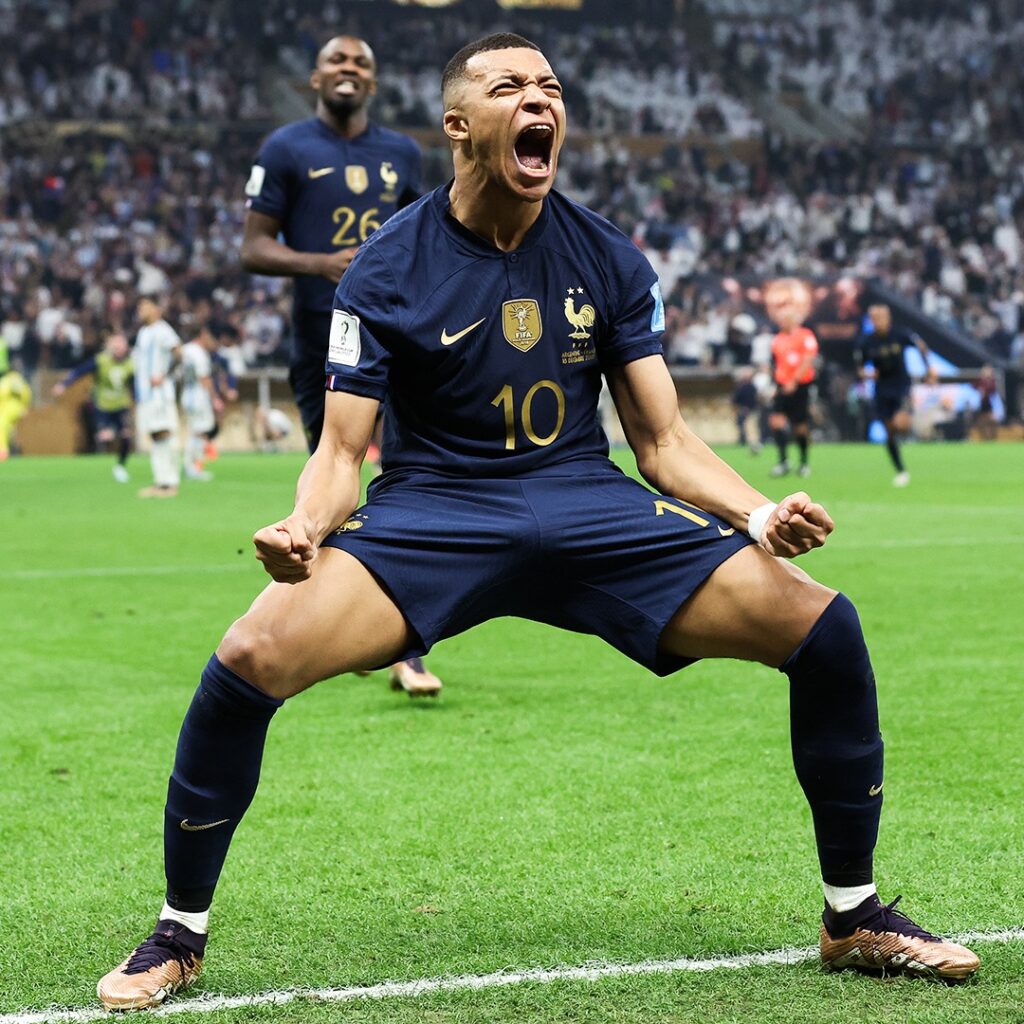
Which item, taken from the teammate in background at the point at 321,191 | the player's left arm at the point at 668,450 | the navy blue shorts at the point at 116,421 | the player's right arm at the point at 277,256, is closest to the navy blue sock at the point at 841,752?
the player's left arm at the point at 668,450

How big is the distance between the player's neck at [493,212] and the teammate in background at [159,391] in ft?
54.2

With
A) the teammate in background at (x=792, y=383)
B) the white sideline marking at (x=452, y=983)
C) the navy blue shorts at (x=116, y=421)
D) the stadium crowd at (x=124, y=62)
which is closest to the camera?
the white sideline marking at (x=452, y=983)

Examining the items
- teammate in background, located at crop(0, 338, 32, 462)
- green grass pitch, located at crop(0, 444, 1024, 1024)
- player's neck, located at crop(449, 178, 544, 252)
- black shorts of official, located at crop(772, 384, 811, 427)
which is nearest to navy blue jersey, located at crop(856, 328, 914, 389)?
black shorts of official, located at crop(772, 384, 811, 427)

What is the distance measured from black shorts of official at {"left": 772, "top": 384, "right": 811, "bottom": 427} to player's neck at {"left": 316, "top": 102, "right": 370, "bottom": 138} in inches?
627

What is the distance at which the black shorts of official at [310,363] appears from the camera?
7344 millimetres

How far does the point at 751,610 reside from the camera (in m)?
3.59

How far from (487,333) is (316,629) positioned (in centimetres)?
80

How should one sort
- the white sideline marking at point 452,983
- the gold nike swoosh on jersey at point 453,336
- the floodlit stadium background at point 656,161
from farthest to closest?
the floodlit stadium background at point 656,161 → the gold nike swoosh on jersey at point 453,336 → the white sideline marking at point 452,983

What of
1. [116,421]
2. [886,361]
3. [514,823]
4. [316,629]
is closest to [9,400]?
[116,421]

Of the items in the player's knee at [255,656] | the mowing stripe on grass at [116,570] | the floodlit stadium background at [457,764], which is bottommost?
the mowing stripe on grass at [116,570]

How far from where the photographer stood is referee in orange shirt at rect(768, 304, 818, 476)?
2270 cm

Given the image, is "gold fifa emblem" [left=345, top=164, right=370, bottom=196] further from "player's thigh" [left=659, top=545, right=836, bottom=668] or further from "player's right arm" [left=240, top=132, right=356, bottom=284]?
"player's thigh" [left=659, top=545, right=836, bottom=668]

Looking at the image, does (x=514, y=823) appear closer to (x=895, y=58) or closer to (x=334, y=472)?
(x=334, y=472)

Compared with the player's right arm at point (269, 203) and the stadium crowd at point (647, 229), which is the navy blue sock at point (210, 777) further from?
the stadium crowd at point (647, 229)
